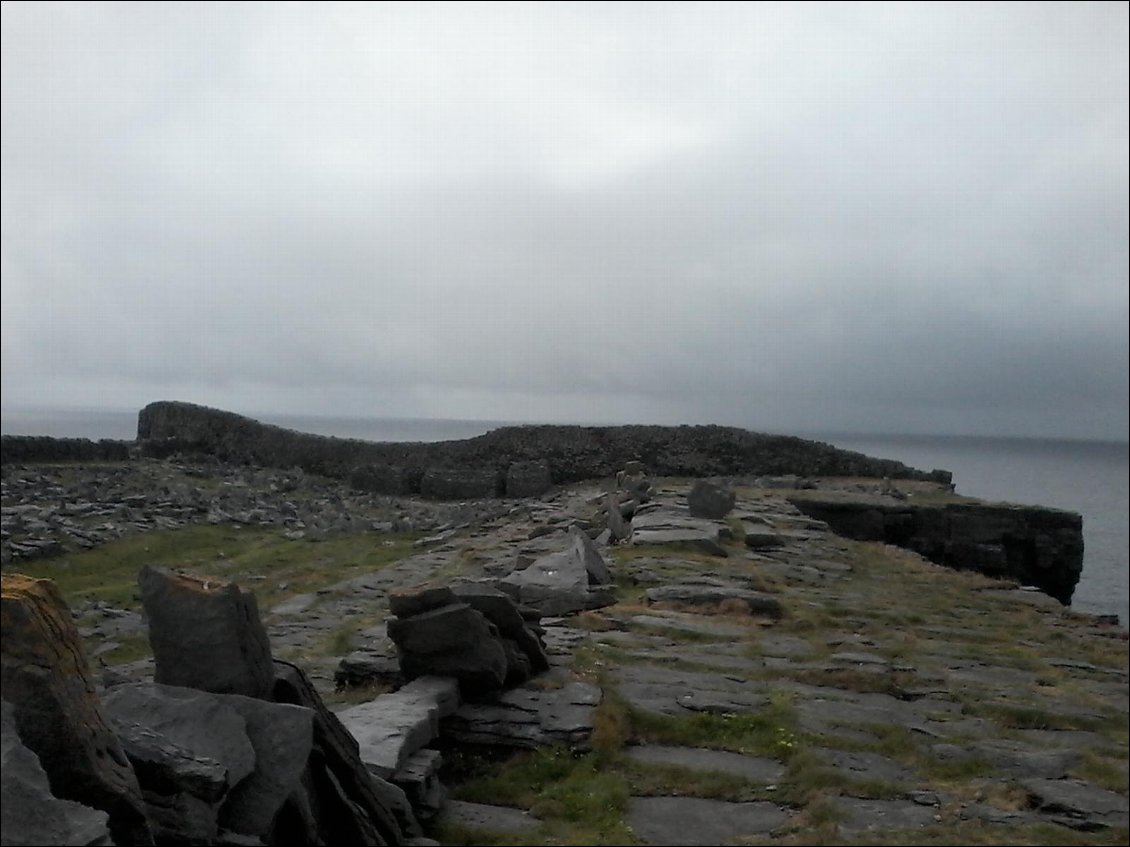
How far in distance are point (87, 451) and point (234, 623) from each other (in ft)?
86.1

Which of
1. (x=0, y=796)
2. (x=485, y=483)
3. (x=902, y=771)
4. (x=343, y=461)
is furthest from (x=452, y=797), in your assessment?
(x=343, y=461)

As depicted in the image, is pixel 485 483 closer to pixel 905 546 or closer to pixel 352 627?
pixel 905 546

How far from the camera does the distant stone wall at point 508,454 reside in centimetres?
2903

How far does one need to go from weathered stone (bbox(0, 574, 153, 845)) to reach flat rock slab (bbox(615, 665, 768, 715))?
511 cm

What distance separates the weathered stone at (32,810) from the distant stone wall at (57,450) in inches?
1025

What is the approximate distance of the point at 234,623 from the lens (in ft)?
17.8

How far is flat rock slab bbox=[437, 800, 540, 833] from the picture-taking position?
243 inches

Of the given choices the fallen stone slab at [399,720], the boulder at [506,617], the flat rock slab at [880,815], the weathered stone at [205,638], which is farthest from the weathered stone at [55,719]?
the boulder at [506,617]

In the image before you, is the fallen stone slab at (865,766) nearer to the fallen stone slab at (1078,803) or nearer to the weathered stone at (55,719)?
the fallen stone slab at (1078,803)

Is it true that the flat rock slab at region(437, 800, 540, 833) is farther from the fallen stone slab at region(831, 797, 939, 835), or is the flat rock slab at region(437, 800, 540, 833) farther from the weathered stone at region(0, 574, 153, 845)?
the weathered stone at region(0, 574, 153, 845)

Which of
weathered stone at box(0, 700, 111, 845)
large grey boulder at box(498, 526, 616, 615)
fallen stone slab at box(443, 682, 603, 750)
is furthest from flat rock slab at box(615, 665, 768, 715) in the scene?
weathered stone at box(0, 700, 111, 845)

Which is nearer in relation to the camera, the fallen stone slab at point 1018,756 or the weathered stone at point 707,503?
the fallen stone slab at point 1018,756

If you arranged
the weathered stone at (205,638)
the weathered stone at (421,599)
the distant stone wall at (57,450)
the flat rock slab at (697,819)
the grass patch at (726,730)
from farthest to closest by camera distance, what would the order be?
the distant stone wall at (57,450), the weathered stone at (421,599), the grass patch at (726,730), the flat rock slab at (697,819), the weathered stone at (205,638)

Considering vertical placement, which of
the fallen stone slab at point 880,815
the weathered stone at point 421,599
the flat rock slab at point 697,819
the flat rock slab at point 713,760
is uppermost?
the weathered stone at point 421,599
